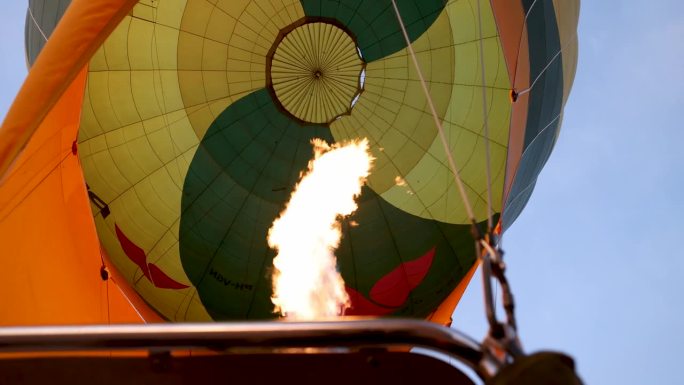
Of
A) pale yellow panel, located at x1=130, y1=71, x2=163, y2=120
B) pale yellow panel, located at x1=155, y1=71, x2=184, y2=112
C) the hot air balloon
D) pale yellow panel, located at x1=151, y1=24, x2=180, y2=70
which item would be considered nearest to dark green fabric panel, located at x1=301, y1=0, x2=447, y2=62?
the hot air balloon

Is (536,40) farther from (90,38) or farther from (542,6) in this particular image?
(90,38)

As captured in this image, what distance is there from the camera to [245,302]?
5859mm

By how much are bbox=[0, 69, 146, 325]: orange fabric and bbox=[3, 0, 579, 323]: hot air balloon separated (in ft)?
1.27

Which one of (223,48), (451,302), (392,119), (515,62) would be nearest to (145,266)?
(223,48)

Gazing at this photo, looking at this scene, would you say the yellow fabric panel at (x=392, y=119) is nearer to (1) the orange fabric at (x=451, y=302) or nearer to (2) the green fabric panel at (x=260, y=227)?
(2) the green fabric panel at (x=260, y=227)

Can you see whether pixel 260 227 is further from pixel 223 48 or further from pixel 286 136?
pixel 223 48

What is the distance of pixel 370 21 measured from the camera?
A: 18.9 feet

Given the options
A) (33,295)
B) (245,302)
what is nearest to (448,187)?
(245,302)

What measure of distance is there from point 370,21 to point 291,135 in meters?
1.17

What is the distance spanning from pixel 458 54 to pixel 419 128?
69 cm

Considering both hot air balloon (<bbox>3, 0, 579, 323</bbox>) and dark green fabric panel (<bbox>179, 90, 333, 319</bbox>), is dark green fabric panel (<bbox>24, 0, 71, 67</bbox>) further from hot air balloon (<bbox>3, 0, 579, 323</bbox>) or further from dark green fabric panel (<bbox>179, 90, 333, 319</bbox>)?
dark green fabric panel (<bbox>179, 90, 333, 319</bbox>)

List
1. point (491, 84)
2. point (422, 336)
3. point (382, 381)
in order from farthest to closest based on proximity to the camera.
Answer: point (491, 84), point (382, 381), point (422, 336)

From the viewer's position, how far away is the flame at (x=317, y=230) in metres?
5.89

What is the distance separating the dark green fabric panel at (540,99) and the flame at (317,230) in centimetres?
129
